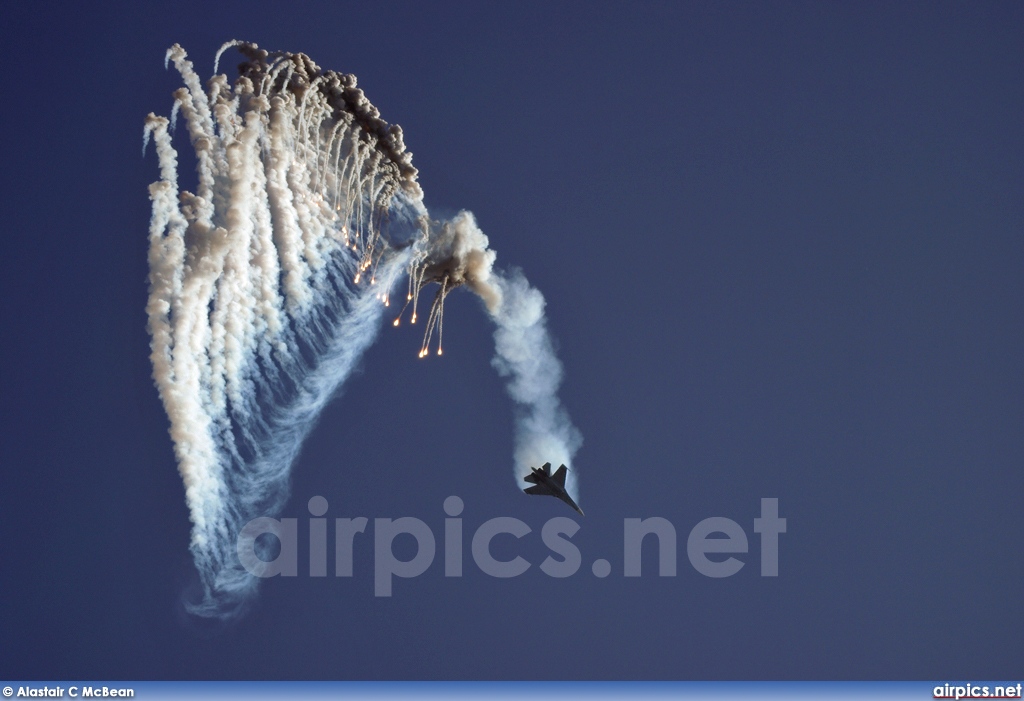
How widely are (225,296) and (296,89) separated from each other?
704cm

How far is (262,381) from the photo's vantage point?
33.2 meters

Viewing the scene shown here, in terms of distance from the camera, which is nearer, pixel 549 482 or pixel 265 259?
pixel 265 259

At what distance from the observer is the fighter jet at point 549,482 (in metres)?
40.2

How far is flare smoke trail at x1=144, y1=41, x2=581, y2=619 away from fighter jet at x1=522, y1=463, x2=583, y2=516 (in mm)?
7882

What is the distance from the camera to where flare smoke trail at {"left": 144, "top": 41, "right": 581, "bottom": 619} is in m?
30.3

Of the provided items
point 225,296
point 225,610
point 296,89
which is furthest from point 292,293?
point 225,610

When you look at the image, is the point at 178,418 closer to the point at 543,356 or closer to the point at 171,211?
the point at 171,211

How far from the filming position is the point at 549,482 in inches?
1582

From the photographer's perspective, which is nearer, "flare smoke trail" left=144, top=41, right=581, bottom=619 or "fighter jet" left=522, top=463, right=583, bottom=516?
"flare smoke trail" left=144, top=41, right=581, bottom=619

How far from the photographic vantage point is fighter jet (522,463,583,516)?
1582 inches

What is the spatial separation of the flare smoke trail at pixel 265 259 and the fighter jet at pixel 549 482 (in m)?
7.88

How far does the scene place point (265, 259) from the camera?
104 ft

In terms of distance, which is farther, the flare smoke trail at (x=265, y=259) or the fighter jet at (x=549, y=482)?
the fighter jet at (x=549, y=482)

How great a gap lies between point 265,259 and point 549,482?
15369mm
